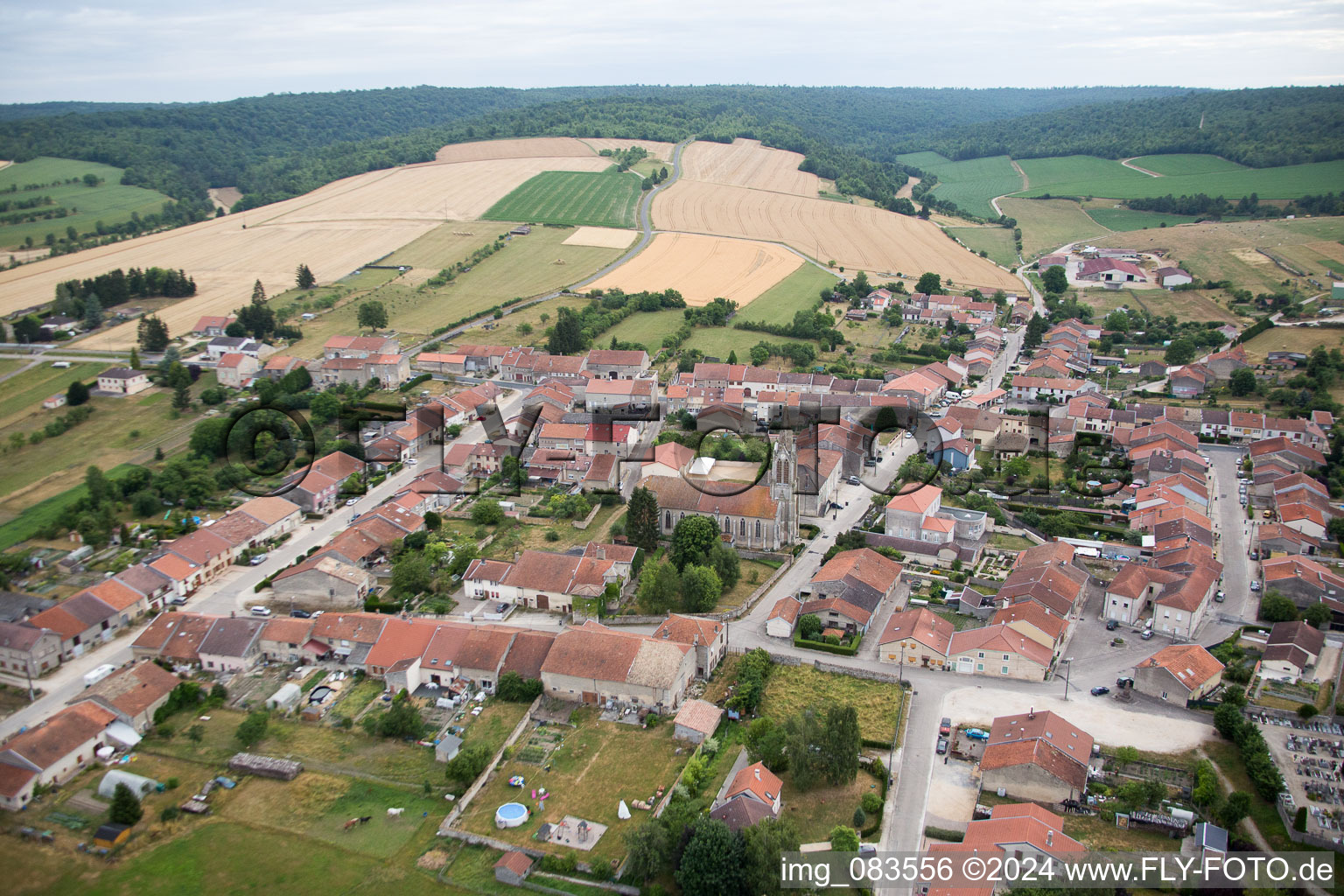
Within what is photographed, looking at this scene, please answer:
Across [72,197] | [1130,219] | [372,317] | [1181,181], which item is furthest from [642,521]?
[1181,181]

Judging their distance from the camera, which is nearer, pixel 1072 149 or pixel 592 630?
pixel 592 630

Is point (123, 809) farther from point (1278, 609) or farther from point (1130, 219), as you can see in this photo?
point (1130, 219)

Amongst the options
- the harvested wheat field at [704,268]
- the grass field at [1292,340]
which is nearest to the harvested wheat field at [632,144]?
the harvested wheat field at [704,268]

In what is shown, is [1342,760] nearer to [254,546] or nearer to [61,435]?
[254,546]

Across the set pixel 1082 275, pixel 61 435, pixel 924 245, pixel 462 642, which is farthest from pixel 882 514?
pixel 924 245

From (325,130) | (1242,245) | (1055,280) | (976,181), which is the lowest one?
(1055,280)

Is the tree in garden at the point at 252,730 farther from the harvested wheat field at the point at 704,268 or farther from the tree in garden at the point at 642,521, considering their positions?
the harvested wheat field at the point at 704,268

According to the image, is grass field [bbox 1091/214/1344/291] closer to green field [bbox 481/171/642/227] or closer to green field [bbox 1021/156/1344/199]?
green field [bbox 1021/156/1344/199]
